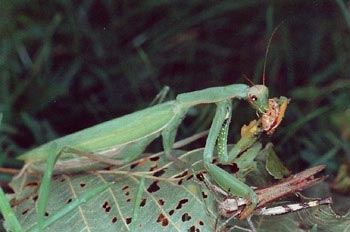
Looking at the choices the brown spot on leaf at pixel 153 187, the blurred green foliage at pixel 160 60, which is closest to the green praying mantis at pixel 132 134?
the brown spot on leaf at pixel 153 187

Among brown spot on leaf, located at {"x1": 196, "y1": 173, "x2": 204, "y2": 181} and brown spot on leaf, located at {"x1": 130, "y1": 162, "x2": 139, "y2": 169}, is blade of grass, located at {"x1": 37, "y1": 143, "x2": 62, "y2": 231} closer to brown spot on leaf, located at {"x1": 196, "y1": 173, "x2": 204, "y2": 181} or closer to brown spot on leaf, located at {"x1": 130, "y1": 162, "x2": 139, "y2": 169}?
brown spot on leaf, located at {"x1": 130, "y1": 162, "x2": 139, "y2": 169}

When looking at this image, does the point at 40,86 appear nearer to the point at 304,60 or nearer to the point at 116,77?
the point at 116,77

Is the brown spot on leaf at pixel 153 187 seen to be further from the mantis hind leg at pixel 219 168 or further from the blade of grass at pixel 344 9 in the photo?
the blade of grass at pixel 344 9

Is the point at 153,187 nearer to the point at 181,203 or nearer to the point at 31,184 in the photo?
the point at 181,203

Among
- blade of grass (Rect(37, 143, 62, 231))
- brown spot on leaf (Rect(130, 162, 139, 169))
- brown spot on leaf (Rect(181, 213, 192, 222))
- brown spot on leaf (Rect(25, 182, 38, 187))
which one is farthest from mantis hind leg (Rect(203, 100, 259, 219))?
brown spot on leaf (Rect(25, 182, 38, 187))

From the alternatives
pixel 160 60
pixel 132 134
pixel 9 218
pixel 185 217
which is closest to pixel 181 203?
pixel 185 217

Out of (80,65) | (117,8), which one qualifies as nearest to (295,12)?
(117,8)
